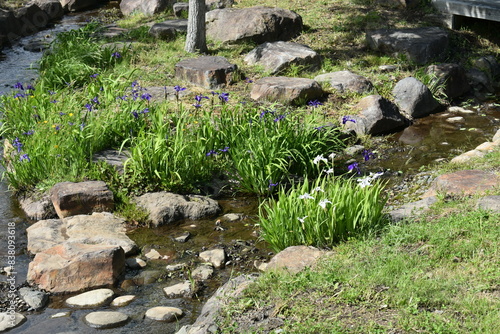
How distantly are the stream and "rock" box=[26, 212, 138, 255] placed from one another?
15cm

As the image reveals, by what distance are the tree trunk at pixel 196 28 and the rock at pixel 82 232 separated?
515 centimetres

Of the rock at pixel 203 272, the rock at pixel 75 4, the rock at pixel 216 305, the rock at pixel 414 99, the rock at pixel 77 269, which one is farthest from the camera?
the rock at pixel 75 4

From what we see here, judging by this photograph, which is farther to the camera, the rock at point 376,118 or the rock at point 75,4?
the rock at point 75,4

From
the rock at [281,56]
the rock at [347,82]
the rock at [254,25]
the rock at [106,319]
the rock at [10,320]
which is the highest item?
the rock at [254,25]

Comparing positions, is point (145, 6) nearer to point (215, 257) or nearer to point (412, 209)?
point (215, 257)

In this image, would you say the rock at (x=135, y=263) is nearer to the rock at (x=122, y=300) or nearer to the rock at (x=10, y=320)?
the rock at (x=122, y=300)

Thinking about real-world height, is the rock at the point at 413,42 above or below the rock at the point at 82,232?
above

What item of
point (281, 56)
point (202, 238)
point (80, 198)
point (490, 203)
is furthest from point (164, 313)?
point (281, 56)

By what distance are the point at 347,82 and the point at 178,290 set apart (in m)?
5.47

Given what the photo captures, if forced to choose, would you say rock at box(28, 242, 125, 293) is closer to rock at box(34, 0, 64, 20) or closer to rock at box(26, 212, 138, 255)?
rock at box(26, 212, 138, 255)

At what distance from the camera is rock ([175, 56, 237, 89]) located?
32.4ft

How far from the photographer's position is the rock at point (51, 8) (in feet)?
49.9

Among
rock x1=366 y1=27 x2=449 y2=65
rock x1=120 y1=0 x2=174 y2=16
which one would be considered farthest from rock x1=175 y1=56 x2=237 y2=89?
rock x1=120 y1=0 x2=174 y2=16

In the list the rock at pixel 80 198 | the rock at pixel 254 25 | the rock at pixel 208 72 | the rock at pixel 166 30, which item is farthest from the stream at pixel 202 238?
the rock at pixel 254 25
